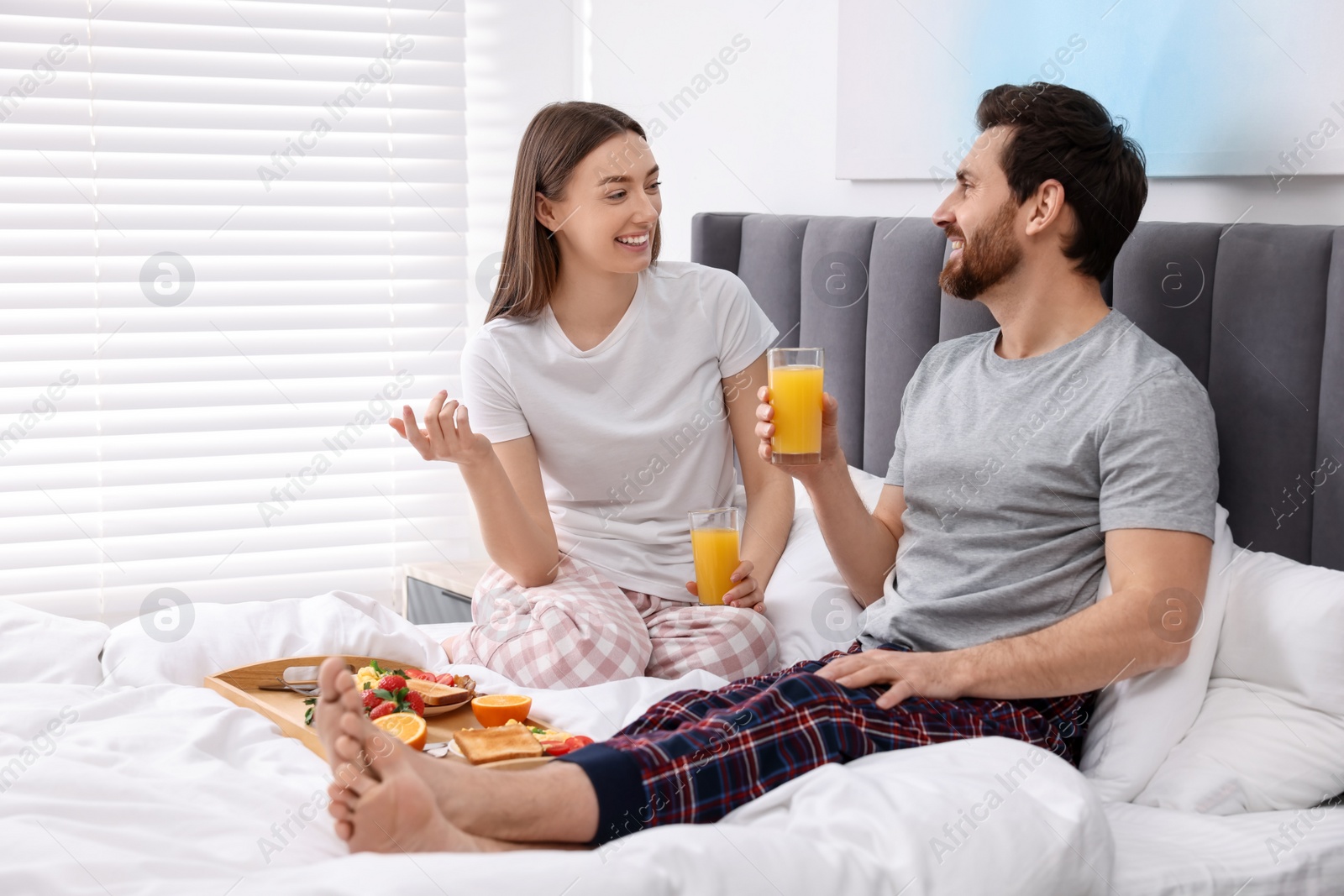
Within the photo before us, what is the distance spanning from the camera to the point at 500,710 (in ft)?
5.10

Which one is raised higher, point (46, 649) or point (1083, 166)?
point (1083, 166)

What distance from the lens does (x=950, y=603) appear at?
→ 1.60 m

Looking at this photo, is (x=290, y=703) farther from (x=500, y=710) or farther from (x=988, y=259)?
(x=988, y=259)

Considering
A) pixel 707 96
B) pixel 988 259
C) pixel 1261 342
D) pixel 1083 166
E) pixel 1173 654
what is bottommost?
pixel 1173 654

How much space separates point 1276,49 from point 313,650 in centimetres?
161

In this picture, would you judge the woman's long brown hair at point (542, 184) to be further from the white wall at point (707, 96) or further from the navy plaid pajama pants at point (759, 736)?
the navy plaid pajama pants at point (759, 736)

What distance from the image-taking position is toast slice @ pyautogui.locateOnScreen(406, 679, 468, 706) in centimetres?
161

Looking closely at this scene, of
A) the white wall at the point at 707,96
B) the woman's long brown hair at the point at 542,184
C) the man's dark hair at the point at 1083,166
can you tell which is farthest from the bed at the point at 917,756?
the woman's long brown hair at the point at 542,184

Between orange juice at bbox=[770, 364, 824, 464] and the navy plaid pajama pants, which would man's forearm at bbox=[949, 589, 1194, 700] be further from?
orange juice at bbox=[770, 364, 824, 464]

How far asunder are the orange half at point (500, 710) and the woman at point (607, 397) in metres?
0.36

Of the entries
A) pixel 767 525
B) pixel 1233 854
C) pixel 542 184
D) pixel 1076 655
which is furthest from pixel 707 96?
pixel 1233 854

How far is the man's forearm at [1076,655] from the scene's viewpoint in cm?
141

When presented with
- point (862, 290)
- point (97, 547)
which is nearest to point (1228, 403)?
Result: point (862, 290)

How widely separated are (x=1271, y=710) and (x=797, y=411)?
0.69 metres
